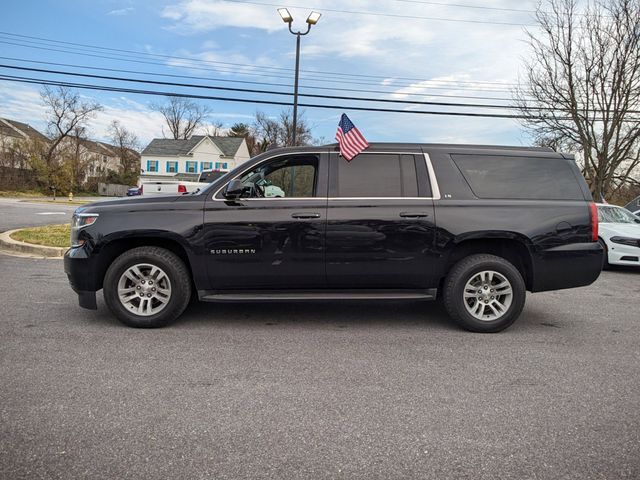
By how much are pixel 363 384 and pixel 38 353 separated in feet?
8.95

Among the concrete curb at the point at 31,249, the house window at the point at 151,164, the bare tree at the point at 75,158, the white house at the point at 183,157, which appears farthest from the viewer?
the house window at the point at 151,164

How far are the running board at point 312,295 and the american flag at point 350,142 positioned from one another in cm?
142

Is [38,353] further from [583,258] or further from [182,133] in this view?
[182,133]

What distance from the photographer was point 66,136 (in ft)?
176

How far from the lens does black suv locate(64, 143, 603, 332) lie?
4.54m

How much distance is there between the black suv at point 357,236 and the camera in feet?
14.9

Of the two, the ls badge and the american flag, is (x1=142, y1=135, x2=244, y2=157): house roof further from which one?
the ls badge

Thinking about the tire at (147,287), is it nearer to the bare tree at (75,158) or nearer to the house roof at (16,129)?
the bare tree at (75,158)

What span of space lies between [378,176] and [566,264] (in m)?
2.15

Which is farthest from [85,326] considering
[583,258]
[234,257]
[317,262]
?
[583,258]

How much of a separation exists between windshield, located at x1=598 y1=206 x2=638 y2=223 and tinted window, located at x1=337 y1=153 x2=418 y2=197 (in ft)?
22.9

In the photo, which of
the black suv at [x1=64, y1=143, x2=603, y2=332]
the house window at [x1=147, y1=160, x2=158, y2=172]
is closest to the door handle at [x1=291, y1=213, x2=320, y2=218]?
the black suv at [x1=64, y1=143, x2=603, y2=332]

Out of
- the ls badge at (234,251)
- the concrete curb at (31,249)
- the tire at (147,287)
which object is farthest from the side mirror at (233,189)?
the concrete curb at (31,249)

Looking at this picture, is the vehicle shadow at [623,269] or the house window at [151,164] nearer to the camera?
the vehicle shadow at [623,269]
